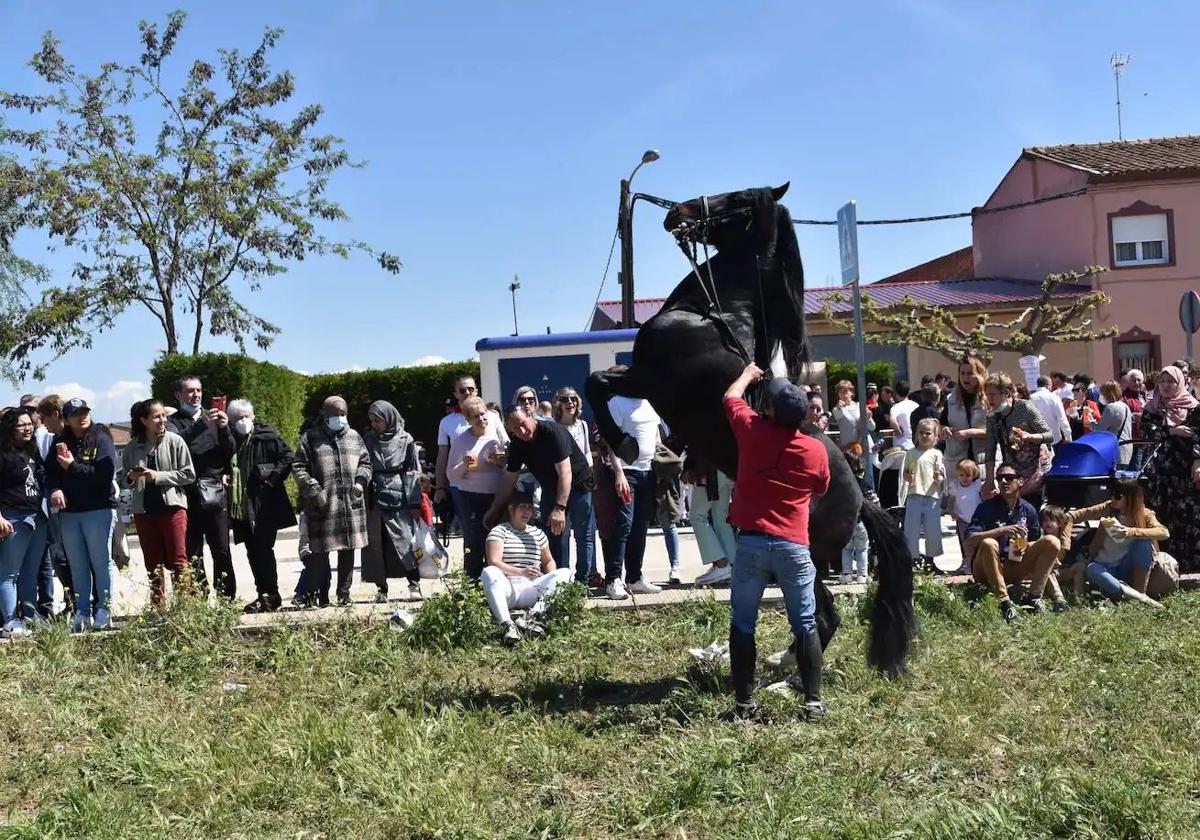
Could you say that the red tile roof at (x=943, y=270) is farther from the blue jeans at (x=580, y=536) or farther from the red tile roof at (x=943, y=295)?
the blue jeans at (x=580, y=536)

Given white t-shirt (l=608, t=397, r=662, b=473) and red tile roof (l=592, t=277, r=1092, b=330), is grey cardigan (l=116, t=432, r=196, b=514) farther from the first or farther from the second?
red tile roof (l=592, t=277, r=1092, b=330)

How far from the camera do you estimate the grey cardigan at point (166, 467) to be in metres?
8.55

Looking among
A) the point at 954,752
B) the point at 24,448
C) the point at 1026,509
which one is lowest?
the point at 954,752

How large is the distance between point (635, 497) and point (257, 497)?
119 inches

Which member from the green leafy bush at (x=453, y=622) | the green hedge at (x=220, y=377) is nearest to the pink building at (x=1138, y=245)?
the green hedge at (x=220, y=377)

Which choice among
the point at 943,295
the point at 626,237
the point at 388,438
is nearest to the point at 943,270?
the point at 943,295

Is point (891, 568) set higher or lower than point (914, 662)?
higher

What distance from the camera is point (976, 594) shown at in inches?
334

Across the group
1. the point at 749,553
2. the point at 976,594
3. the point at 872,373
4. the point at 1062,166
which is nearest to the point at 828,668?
the point at 749,553

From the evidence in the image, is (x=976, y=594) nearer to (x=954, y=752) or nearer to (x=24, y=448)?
(x=954, y=752)

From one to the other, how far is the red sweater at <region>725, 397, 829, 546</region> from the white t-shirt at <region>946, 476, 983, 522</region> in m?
5.14

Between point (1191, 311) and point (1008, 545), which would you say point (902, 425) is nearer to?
point (1191, 311)

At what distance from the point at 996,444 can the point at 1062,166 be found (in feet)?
86.0

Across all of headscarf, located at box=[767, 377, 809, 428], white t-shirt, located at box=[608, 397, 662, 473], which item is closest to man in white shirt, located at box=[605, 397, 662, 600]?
white t-shirt, located at box=[608, 397, 662, 473]
